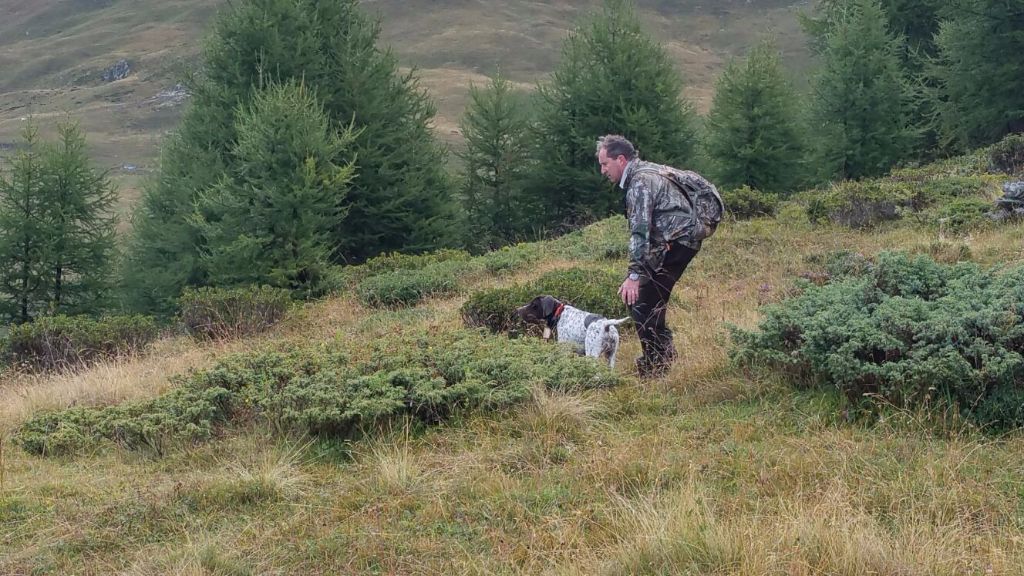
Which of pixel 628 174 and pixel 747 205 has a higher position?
pixel 628 174

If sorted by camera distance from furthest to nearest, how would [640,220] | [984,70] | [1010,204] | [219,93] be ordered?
1. [984,70]
2. [219,93]
3. [1010,204]
4. [640,220]

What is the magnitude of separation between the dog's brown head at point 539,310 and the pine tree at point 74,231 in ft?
57.1

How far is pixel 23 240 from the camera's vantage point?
20031 mm

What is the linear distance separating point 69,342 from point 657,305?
30.6ft

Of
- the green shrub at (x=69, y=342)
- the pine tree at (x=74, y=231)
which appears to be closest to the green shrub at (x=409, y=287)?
the green shrub at (x=69, y=342)

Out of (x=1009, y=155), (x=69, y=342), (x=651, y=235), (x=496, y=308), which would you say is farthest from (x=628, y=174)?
(x=1009, y=155)

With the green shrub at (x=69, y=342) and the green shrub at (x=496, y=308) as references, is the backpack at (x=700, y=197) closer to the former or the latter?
the green shrub at (x=496, y=308)

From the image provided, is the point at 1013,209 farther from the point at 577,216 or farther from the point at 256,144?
the point at 577,216

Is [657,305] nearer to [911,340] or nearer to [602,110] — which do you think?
[911,340]

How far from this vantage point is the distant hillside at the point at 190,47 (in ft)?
365

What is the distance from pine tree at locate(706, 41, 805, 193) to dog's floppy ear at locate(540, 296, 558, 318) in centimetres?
1649

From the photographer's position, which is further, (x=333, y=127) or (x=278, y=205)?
(x=333, y=127)

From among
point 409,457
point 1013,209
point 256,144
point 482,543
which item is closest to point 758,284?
point 1013,209

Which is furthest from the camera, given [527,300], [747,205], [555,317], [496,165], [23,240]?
[496,165]
